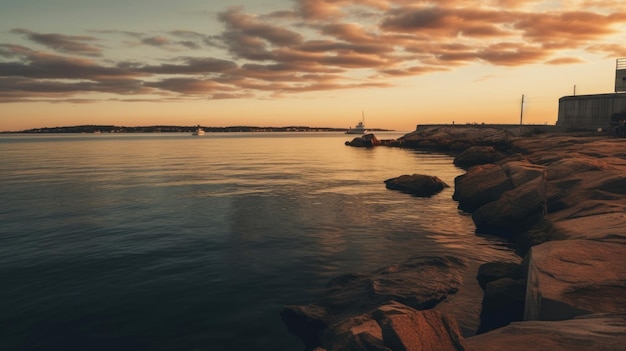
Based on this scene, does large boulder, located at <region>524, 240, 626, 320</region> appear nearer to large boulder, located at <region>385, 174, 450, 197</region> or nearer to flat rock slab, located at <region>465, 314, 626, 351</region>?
flat rock slab, located at <region>465, 314, 626, 351</region>

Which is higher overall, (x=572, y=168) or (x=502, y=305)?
(x=572, y=168)

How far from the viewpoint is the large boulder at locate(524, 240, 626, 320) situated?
7105 mm

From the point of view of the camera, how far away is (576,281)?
7773 millimetres

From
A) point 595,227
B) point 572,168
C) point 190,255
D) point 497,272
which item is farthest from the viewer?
point 572,168

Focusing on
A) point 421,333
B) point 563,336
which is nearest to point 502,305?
point 563,336

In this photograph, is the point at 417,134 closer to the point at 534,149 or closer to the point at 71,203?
the point at 534,149

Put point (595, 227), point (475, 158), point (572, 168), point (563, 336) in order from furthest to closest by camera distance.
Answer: point (475, 158) < point (572, 168) < point (595, 227) < point (563, 336)

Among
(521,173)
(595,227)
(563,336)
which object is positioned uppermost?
(521,173)

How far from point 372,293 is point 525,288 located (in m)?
3.46

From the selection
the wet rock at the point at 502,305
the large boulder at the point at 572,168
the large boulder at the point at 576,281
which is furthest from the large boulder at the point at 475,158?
the wet rock at the point at 502,305

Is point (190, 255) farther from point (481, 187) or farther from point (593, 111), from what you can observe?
point (593, 111)

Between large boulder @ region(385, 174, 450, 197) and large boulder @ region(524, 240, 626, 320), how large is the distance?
763 inches

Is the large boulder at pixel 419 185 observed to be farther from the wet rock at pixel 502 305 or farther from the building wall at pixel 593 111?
the building wall at pixel 593 111

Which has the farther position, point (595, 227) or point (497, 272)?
point (595, 227)
